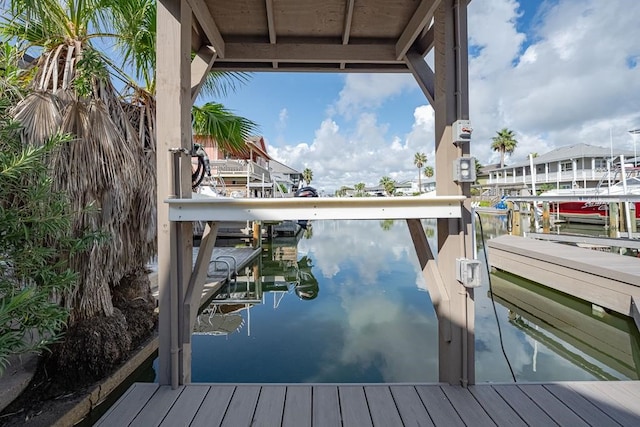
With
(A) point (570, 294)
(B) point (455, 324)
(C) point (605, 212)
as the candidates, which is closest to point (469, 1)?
(B) point (455, 324)

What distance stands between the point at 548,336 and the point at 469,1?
12.9 feet

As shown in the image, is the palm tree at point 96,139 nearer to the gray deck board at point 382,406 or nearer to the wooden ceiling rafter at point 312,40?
the wooden ceiling rafter at point 312,40

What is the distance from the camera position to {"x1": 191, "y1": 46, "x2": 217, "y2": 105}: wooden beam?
7.14ft

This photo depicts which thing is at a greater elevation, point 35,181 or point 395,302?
point 35,181

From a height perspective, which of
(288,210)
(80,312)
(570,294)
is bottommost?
(570,294)

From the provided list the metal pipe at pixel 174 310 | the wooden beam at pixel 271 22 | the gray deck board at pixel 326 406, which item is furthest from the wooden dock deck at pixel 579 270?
the wooden beam at pixel 271 22

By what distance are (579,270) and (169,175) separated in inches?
210

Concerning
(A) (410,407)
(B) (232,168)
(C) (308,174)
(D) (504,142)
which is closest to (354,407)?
(A) (410,407)

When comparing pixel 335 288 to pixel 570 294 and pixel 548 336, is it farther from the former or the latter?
pixel 570 294

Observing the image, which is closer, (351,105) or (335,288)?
(335,288)

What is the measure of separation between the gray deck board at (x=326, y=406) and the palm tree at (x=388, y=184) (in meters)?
40.1

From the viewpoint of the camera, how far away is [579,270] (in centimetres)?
426

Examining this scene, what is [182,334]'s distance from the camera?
172 cm

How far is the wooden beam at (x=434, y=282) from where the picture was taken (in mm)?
1766
